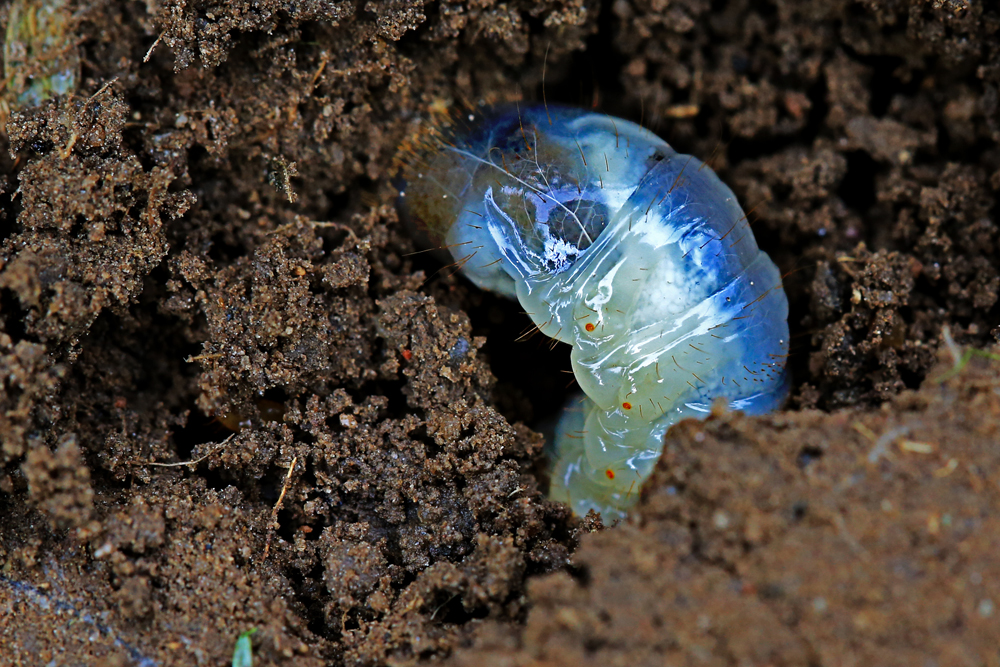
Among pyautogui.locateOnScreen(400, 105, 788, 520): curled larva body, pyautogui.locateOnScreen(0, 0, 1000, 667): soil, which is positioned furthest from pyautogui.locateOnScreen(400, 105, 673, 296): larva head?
pyautogui.locateOnScreen(0, 0, 1000, 667): soil

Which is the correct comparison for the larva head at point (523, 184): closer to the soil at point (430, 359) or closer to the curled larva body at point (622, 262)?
the curled larva body at point (622, 262)

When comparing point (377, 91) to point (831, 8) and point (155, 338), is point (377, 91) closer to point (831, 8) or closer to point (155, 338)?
point (155, 338)

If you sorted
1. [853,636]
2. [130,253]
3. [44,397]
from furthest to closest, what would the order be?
[130,253] → [44,397] → [853,636]

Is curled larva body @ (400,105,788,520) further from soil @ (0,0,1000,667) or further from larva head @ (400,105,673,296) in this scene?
soil @ (0,0,1000,667)

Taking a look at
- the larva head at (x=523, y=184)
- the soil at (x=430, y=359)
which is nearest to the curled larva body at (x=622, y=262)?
the larva head at (x=523, y=184)

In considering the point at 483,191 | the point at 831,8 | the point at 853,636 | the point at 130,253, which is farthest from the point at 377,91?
the point at 853,636
